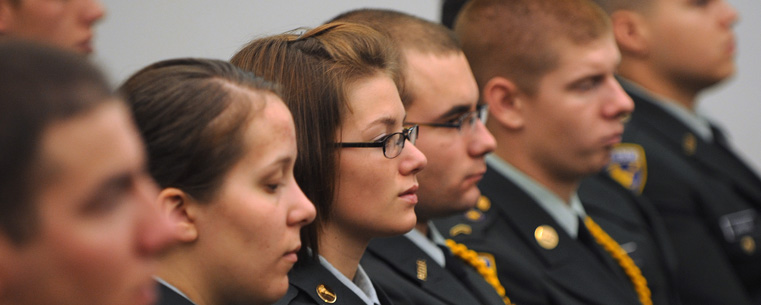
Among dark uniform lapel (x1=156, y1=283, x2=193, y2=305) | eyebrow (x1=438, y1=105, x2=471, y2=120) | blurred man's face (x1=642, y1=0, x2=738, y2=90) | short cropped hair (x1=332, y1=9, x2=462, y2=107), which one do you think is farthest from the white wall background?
dark uniform lapel (x1=156, y1=283, x2=193, y2=305)

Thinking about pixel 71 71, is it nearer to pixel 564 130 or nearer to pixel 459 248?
pixel 459 248

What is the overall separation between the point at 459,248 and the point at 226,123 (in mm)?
1152

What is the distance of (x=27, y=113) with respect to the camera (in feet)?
2.60

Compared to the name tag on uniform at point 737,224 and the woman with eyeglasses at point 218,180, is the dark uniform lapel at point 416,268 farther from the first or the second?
the name tag on uniform at point 737,224

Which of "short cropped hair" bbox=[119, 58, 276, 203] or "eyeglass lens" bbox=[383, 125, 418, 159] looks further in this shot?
"eyeglass lens" bbox=[383, 125, 418, 159]

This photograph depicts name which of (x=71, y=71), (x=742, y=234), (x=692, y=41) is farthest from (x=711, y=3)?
(x=71, y=71)

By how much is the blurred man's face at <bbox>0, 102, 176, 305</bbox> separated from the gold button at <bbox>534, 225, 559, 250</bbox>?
183cm

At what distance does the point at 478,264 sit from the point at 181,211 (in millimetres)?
1173

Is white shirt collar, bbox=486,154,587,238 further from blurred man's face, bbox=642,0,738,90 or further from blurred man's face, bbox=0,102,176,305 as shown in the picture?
blurred man's face, bbox=0,102,176,305

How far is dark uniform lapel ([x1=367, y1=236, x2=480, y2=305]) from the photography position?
2043 millimetres

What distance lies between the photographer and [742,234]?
3369 mm

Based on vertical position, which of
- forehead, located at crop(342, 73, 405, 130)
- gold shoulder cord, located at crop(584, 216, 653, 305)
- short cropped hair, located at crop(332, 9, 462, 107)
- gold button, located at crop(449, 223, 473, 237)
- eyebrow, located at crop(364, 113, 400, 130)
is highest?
forehead, located at crop(342, 73, 405, 130)

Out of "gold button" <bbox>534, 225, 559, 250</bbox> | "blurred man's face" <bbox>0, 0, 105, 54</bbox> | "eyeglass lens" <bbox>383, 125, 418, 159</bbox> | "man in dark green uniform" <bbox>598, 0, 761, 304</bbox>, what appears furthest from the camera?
"man in dark green uniform" <bbox>598, 0, 761, 304</bbox>

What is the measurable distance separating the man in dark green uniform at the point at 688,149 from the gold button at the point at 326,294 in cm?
187
